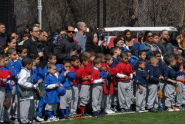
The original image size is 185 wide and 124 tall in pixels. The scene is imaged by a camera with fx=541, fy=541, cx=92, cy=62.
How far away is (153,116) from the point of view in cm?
1274

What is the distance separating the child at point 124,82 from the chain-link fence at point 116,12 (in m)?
11.8

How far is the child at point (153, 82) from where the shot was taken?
13539 mm

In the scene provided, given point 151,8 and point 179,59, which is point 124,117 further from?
point 151,8

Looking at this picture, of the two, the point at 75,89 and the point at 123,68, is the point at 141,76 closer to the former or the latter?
the point at 123,68

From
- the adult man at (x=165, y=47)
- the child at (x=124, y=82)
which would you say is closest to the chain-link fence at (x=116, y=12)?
the adult man at (x=165, y=47)

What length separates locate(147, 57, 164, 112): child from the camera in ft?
44.4

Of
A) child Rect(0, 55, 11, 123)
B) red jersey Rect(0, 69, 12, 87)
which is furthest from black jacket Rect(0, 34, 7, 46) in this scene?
red jersey Rect(0, 69, 12, 87)

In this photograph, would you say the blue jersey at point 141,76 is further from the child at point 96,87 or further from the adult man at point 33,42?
the adult man at point 33,42

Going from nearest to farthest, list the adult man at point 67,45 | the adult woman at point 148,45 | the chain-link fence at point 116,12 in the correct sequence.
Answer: the adult man at point 67,45
the adult woman at point 148,45
the chain-link fence at point 116,12

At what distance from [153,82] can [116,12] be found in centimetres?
1668

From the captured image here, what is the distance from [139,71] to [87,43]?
154cm

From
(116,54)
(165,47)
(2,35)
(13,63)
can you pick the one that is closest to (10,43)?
(13,63)

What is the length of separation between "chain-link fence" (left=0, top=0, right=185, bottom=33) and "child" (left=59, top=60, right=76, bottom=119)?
43.0 ft

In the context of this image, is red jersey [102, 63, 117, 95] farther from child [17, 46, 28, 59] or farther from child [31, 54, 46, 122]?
child [17, 46, 28, 59]
